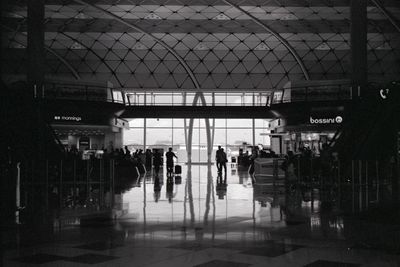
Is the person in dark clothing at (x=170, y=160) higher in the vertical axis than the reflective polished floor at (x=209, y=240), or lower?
higher

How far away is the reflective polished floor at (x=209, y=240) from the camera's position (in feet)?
25.2

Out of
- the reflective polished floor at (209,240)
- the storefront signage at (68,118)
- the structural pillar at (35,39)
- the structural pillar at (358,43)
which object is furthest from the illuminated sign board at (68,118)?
the reflective polished floor at (209,240)

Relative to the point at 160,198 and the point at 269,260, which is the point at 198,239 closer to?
the point at 269,260

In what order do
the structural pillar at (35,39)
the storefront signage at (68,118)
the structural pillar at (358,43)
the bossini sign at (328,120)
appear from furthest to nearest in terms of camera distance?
the bossini sign at (328,120) → the storefront signage at (68,118) → the structural pillar at (35,39) → the structural pillar at (358,43)

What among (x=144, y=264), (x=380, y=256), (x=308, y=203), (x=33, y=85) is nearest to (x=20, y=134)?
(x=308, y=203)

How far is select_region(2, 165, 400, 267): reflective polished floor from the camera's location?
7672mm

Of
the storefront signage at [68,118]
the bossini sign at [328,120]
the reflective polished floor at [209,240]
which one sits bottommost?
the reflective polished floor at [209,240]

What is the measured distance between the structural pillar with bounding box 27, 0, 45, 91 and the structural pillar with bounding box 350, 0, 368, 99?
70.7 ft

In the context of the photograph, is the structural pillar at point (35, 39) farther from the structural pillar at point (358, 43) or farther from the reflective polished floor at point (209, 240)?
the reflective polished floor at point (209, 240)

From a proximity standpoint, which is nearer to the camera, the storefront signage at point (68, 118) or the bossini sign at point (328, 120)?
the storefront signage at point (68, 118)

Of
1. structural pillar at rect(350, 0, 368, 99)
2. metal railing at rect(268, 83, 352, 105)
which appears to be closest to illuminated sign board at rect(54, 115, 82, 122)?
metal railing at rect(268, 83, 352, 105)

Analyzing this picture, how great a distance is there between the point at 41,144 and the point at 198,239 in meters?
17.4

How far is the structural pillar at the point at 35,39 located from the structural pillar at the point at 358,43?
21.6 metres

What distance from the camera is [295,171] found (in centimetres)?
2638
